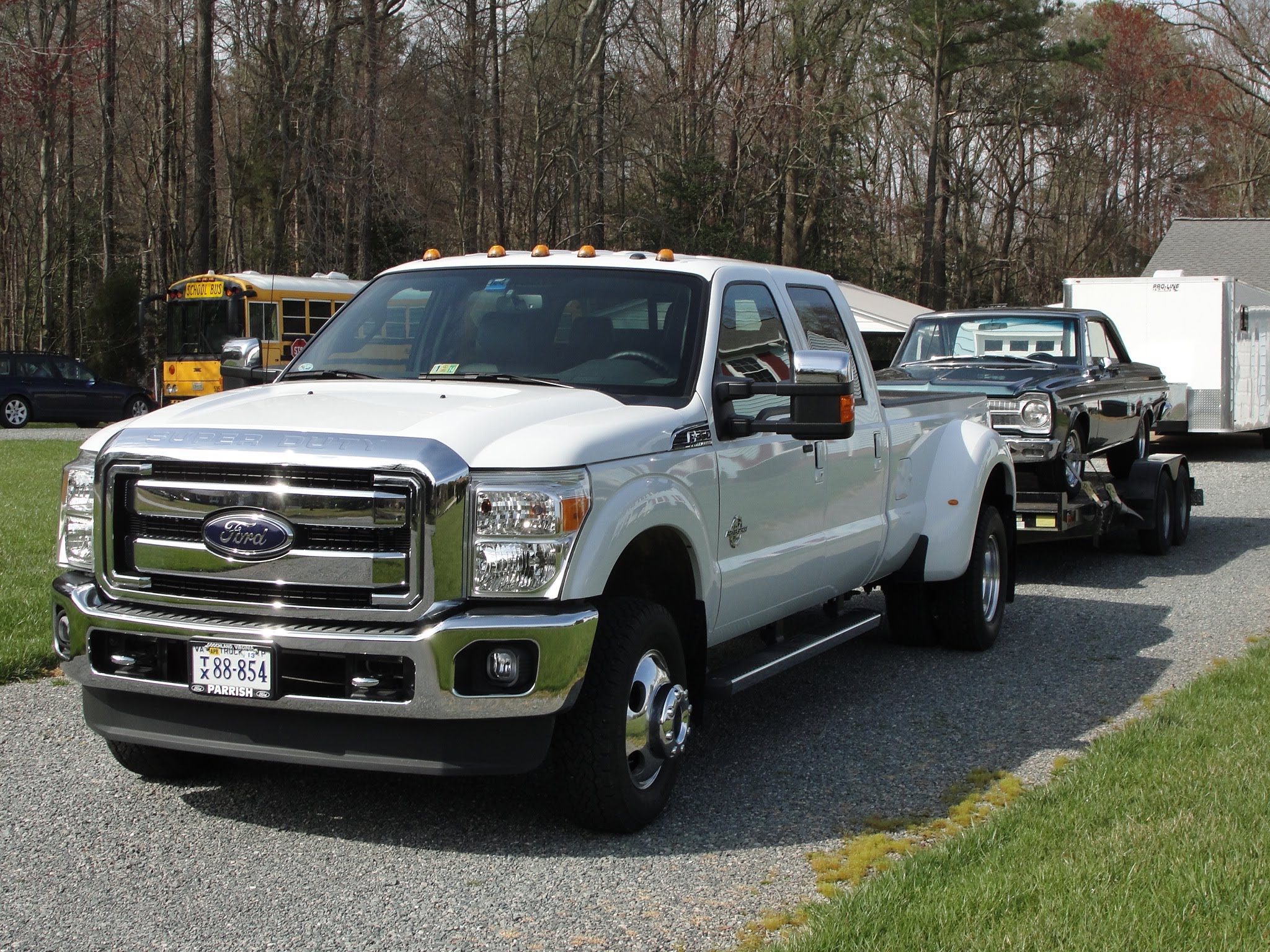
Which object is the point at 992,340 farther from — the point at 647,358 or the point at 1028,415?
the point at 647,358

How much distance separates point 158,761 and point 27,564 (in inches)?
209

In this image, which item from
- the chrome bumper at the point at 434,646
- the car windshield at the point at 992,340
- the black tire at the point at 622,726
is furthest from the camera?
the car windshield at the point at 992,340

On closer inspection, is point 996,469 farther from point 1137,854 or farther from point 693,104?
point 693,104

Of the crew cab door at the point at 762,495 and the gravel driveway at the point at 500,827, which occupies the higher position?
the crew cab door at the point at 762,495

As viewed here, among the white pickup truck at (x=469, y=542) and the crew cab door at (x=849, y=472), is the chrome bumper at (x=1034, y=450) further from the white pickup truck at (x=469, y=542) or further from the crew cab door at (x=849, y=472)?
the white pickup truck at (x=469, y=542)

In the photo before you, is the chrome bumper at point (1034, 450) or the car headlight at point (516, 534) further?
the chrome bumper at point (1034, 450)

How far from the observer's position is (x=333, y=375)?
602 cm

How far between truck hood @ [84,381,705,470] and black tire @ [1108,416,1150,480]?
952 cm

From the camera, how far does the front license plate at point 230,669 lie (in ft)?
15.1

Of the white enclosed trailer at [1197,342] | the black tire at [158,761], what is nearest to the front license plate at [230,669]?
the black tire at [158,761]

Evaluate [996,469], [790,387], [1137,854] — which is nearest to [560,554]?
[790,387]

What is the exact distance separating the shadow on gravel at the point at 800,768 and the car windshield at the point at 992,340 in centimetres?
523

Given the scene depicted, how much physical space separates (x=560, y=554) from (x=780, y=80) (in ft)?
127

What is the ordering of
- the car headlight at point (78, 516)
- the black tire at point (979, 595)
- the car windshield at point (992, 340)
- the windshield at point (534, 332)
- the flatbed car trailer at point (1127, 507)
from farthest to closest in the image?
the car windshield at point (992, 340) < the flatbed car trailer at point (1127, 507) < the black tire at point (979, 595) < the windshield at point (534, 332) < the car headlight at point (78, 516)
